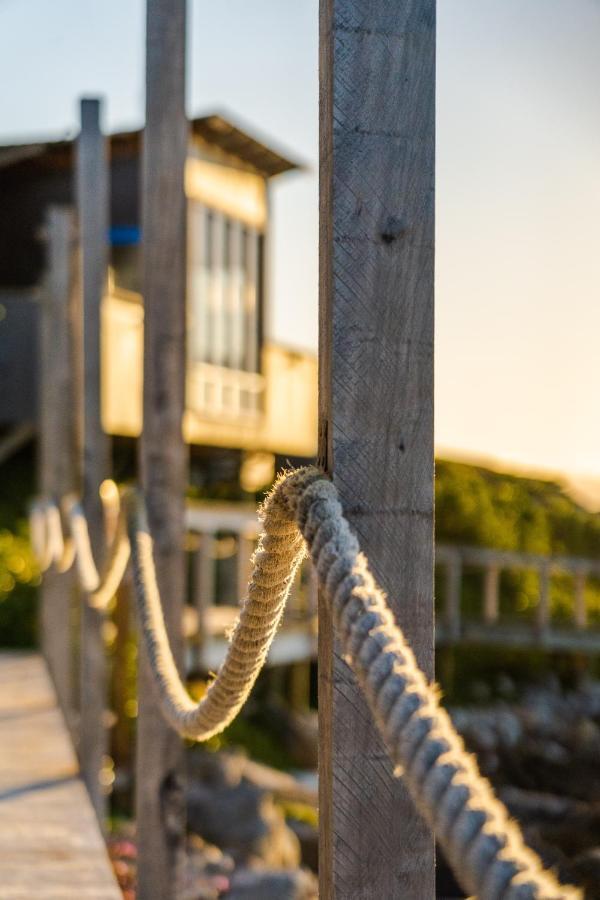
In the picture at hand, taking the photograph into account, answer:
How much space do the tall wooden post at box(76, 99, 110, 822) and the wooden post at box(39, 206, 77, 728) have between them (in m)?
1.08

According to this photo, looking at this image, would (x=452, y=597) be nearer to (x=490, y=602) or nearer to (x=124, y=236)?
(x=490, y=602)

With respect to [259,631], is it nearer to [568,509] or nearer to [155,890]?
[155,890]

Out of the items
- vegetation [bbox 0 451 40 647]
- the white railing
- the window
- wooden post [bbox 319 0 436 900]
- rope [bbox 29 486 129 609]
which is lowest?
vegetation [bbox 0 451 40 647]

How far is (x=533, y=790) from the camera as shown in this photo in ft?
50.3

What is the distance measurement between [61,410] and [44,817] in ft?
12.7

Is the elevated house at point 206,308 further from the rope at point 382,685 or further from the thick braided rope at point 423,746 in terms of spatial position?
the thick braided rope at point 423,746

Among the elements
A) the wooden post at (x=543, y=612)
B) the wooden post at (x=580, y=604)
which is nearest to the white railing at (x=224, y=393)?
the wooden post at (x=543, y=612)

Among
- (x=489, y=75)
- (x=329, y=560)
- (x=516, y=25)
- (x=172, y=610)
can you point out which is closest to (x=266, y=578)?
(x=329, y=560)

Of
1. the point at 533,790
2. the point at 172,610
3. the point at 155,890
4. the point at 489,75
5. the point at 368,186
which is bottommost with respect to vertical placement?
the point at 533,790

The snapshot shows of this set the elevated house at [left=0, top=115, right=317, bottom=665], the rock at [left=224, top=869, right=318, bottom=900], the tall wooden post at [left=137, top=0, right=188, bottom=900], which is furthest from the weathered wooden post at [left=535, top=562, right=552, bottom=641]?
the tall wooden post at [left=137, top=0, right=188, bottom=900]

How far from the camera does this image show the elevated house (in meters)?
17.1

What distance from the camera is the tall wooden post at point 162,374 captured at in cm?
461

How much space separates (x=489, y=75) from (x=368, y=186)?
14756 mm

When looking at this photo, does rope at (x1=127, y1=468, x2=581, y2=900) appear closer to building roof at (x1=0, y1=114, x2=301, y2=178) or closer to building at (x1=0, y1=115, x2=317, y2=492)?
building at (x1=0, y1=115, x2=317, y2=492)
